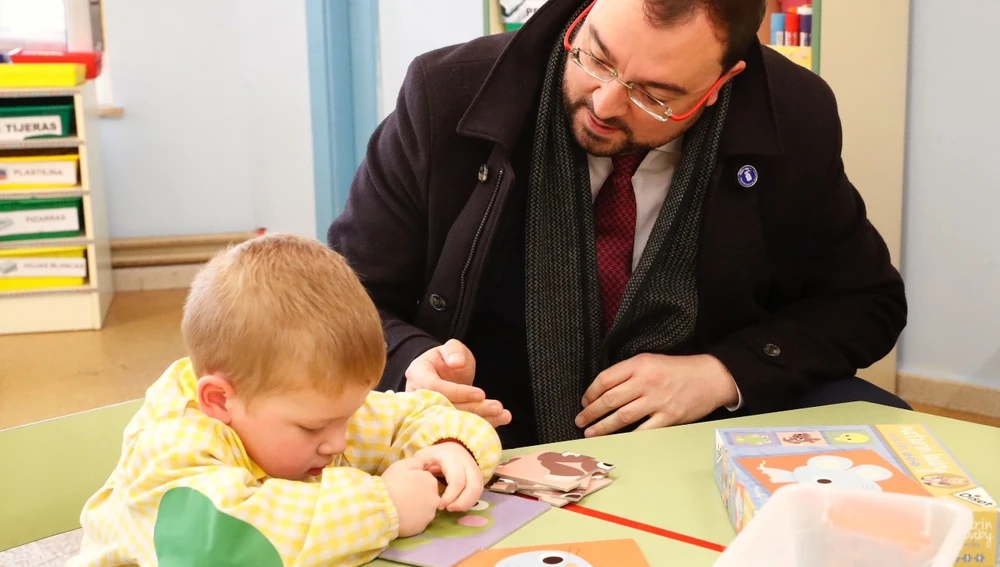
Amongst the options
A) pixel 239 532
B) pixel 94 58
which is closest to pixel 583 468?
pixel 239 532

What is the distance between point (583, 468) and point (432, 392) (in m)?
0.18

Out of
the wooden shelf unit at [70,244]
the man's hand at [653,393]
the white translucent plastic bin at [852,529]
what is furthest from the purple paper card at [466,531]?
the wooden shelf unit at [70,244]

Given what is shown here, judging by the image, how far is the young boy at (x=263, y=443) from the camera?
0.81 meters

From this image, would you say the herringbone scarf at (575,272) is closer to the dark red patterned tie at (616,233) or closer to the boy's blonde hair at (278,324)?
the dark red patterned tie at (616,233)

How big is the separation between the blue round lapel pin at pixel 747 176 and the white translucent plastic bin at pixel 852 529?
80 centimetres

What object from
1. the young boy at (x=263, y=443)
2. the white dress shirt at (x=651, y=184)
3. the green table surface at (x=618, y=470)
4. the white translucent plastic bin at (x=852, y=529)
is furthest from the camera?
the white dress shirt at (x=651, y=184)

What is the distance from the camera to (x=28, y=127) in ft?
11.6

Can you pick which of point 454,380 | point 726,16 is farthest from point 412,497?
point 726,16

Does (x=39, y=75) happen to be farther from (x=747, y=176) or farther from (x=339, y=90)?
(x=747, y=176)

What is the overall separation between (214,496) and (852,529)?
45 centimetres

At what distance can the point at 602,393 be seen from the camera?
1.40 meters

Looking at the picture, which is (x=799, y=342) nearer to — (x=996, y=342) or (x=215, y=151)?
(x=996, y=342)

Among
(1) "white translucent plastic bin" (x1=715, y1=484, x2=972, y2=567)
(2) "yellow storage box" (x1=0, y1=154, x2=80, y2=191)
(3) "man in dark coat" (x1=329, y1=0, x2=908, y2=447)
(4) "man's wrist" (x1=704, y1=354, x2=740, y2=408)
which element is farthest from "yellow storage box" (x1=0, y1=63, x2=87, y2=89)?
(1) "white translucent plastic bin" (x1=715, y1=484, x2=972, y2=567)

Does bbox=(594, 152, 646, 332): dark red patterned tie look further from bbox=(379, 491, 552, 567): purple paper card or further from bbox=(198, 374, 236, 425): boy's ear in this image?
bbox=(198, 374, 236, 425): boy's ear
